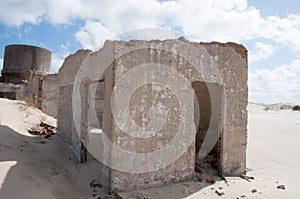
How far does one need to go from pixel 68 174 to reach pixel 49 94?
722 cm

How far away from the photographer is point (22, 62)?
13695mm

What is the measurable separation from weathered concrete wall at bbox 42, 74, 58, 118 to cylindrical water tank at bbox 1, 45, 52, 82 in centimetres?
364

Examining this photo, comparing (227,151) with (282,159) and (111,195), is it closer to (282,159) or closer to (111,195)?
(111,195)

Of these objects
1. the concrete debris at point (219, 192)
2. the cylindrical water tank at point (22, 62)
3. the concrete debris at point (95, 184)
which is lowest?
the concrete debris at point (219, 192)

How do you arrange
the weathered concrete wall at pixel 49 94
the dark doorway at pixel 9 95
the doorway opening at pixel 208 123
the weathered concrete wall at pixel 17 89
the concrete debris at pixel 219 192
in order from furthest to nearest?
the dark doorway at pixel 9 95
the weathered concrete wall at pixel 17 89
the weathered concrete wall at pixel 49 94
the doorway opening at pixel 208 123
the concrete debris at pixel 219 192

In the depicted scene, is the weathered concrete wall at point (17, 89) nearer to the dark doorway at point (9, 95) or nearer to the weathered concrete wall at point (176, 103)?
the dark doorway at point (9, 95)

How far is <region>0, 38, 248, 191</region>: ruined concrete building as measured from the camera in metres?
3.78

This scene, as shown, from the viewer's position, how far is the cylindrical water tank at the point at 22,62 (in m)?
13.7

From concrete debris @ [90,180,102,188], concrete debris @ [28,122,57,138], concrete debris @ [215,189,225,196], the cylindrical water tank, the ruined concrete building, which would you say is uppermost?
the cylindrical water tank

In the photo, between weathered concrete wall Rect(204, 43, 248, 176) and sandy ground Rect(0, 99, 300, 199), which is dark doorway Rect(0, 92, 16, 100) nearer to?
sandy ground Rect(0, 99, 300, 199)

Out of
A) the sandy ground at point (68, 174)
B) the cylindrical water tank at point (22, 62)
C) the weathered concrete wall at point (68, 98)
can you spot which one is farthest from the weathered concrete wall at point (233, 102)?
the cylindrical water tank at point (22, 62)

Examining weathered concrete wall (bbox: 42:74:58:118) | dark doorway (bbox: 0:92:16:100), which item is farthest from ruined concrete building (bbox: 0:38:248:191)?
dark doorway (bbox: 0:92:16:100)

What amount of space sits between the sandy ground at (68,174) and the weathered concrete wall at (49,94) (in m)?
2.98

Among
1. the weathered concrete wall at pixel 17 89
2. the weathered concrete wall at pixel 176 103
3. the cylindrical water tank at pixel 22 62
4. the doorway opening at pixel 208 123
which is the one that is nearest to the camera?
the weathered concrete wall at pixel 176 103
